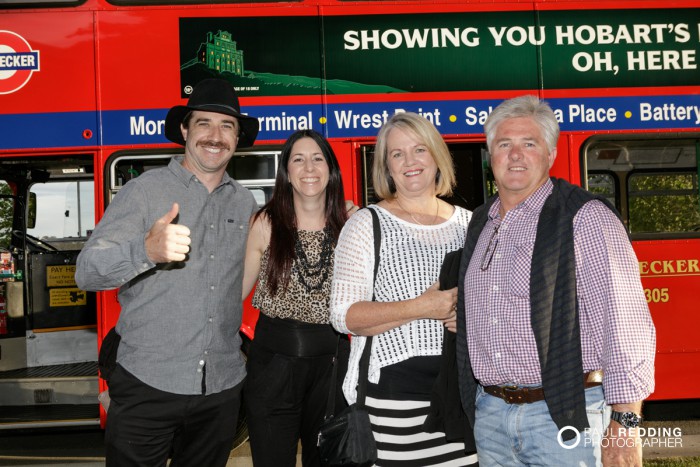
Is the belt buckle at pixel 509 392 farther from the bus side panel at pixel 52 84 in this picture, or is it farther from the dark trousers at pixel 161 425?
the bus side panel at pixel 52 84

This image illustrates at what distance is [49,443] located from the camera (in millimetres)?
5527

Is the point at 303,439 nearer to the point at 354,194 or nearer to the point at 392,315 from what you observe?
the point at 392,315

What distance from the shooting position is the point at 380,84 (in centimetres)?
467

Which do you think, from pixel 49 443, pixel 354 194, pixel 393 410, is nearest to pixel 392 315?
pixel 393 410

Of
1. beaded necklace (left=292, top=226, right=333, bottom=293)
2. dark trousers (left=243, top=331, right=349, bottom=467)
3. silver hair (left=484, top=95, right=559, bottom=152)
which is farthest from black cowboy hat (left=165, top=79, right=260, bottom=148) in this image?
silver hair (left=484, top=95, right=559, bottom=152)

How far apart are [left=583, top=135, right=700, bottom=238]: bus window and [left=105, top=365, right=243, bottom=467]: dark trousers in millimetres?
3447

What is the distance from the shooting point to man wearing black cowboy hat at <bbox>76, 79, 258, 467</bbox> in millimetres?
2527

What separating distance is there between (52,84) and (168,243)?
10.5 ft

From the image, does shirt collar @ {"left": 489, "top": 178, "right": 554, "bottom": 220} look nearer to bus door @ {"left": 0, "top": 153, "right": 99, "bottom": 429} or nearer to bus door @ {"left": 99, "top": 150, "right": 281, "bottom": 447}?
bus door @ {"left": 99, "top": 150, "right": 281, "bottom": 447}

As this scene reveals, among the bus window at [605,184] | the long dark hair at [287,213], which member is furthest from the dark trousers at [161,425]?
the bus window at [605,184]

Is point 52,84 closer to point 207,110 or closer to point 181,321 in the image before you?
point 207,110

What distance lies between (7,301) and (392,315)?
546 cm

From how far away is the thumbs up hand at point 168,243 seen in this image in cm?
210

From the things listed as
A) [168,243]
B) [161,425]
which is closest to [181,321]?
[161,425]
